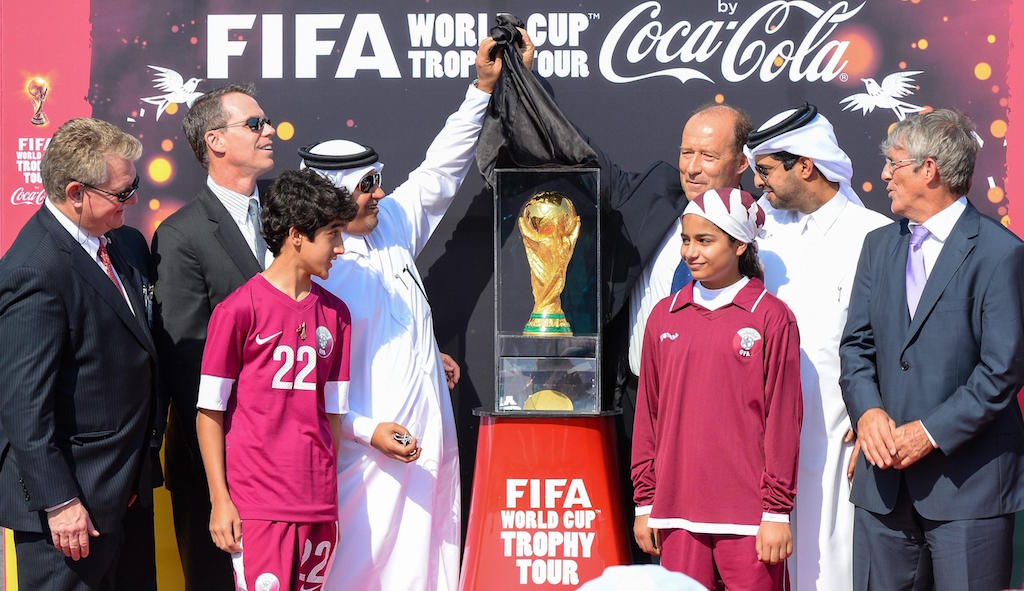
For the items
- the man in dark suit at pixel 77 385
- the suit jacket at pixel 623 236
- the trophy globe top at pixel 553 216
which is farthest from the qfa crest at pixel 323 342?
the suit jacket at pixel 623 236

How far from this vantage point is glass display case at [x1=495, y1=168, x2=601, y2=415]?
15.0 ft

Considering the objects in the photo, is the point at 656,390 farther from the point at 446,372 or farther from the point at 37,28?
the point at 37,28

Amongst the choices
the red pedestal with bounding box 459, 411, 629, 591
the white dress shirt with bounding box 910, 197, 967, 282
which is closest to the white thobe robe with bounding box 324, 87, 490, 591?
the red pedestal with bounding box 459, 411, 629, 591

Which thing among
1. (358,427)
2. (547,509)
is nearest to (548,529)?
(547,509)

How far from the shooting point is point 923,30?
5.07 metres

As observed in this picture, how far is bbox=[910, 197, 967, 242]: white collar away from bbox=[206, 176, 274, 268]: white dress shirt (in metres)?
2.20

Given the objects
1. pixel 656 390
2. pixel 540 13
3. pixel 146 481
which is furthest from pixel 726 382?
pixel 540 13

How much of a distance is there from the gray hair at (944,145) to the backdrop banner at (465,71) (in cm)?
129

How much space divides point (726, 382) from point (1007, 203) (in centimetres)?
203

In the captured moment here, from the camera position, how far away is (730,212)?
12.4 feet

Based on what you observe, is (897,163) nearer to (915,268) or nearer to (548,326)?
(915,268)

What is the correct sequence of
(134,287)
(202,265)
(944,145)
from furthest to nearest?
(202,265) < (134,287) < (944,145)

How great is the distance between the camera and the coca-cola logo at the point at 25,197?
5121mm

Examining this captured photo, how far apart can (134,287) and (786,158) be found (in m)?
2.23
